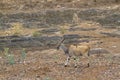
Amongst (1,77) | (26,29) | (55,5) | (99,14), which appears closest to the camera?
(1,77)

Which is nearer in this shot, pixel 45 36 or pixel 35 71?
pixel 35 71

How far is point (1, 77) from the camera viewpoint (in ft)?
42.5

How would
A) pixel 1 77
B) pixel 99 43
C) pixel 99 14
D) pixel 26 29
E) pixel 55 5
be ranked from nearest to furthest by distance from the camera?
pixel 1 77 < pixel 99 43 < pixel 26 29 < pixel 99 14 < pixel 55 5

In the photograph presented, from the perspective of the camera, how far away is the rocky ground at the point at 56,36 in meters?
13.3

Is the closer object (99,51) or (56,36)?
(99,51)

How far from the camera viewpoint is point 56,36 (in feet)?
82.7

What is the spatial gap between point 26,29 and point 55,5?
10338mm

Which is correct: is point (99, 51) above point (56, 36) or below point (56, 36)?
above

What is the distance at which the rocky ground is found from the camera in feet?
43.5

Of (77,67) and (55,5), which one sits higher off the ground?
(77,67)

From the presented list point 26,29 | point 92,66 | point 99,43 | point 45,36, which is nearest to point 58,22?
point 26,29

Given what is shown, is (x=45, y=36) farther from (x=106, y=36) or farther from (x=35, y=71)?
(x=35, y=71)

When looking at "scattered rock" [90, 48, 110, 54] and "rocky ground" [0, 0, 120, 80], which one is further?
"scattered rock" [90, 48, 110, 54]

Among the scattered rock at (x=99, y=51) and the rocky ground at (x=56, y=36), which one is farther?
the scattered rock at (x=99, y=51)
